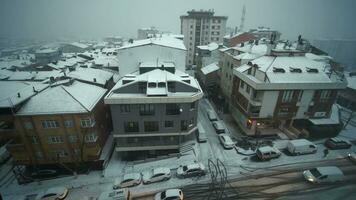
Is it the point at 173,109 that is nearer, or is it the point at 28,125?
the point at 28,125

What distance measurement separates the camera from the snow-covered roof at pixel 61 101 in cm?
3133

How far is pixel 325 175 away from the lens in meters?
29.2

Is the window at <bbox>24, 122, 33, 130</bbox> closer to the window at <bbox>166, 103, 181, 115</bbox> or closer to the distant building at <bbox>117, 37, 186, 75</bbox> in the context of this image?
the distant building at <bbox>117, 37, 186, 75</bbox>

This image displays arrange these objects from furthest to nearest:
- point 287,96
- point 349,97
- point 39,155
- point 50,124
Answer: point 349,97 → point 287,96 → point 39,155 → point 50,124

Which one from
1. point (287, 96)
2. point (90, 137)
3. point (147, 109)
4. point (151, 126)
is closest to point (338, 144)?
point (287, 96)

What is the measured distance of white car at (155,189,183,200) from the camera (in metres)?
27.5

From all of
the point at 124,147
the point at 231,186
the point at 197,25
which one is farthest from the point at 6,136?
the point at 197,25

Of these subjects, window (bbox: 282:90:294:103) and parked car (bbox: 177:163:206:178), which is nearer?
parked car (bbox: 177:163:206:178)

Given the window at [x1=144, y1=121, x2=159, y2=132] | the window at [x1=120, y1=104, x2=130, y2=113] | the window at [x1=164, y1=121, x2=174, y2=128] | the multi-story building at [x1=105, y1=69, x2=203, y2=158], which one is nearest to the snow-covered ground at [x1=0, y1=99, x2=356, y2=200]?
the multi-story building at [x1=105, y1=69, x2=203, y2=158]

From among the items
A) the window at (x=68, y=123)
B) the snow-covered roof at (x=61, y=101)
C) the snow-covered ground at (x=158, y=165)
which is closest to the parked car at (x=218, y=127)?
the snow-covered ground at (x=158, y=165)

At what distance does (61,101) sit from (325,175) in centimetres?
4541

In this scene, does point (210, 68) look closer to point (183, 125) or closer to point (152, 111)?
point (183, 125)

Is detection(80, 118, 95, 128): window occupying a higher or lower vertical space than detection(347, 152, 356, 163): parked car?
higher

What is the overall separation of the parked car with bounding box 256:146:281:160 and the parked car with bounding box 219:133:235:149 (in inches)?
205
